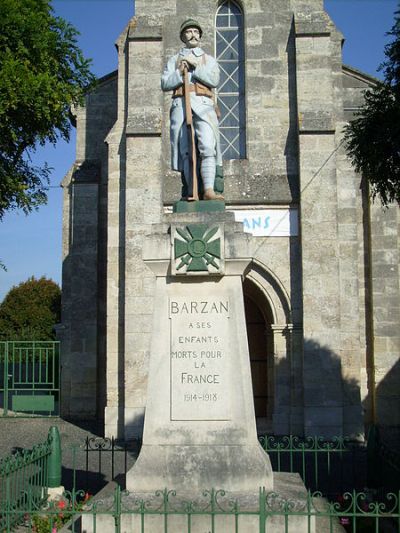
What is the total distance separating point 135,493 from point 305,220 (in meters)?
9.74

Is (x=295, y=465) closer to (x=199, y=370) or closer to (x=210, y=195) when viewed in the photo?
(x=199, y=370)

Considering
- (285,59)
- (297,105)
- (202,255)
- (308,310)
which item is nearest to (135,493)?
(202,255)

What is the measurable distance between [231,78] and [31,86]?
5935 mm

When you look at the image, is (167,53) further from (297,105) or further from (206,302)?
(206,302)

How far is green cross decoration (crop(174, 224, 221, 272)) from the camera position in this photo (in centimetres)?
668

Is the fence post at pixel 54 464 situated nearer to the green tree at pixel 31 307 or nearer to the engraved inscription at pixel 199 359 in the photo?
the engraved inscription at pixel 199 359

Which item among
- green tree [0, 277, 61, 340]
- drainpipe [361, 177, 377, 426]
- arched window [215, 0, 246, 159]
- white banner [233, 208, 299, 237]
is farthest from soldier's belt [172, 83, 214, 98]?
green tree [0, 277, 61, 340]

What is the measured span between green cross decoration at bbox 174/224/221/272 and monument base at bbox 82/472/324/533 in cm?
208

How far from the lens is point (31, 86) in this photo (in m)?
12.3

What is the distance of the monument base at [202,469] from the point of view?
6484 millimetres

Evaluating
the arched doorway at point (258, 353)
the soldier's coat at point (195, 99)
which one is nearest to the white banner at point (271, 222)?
the arched doorway at point (258, 353)

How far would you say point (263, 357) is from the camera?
19.2m

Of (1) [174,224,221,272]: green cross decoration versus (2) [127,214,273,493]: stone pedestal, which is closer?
(2) [127,214,273,493]: stone pedestal

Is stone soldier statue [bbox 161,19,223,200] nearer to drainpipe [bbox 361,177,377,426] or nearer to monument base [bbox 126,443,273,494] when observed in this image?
monument base [bbox 126,443,273,494]
